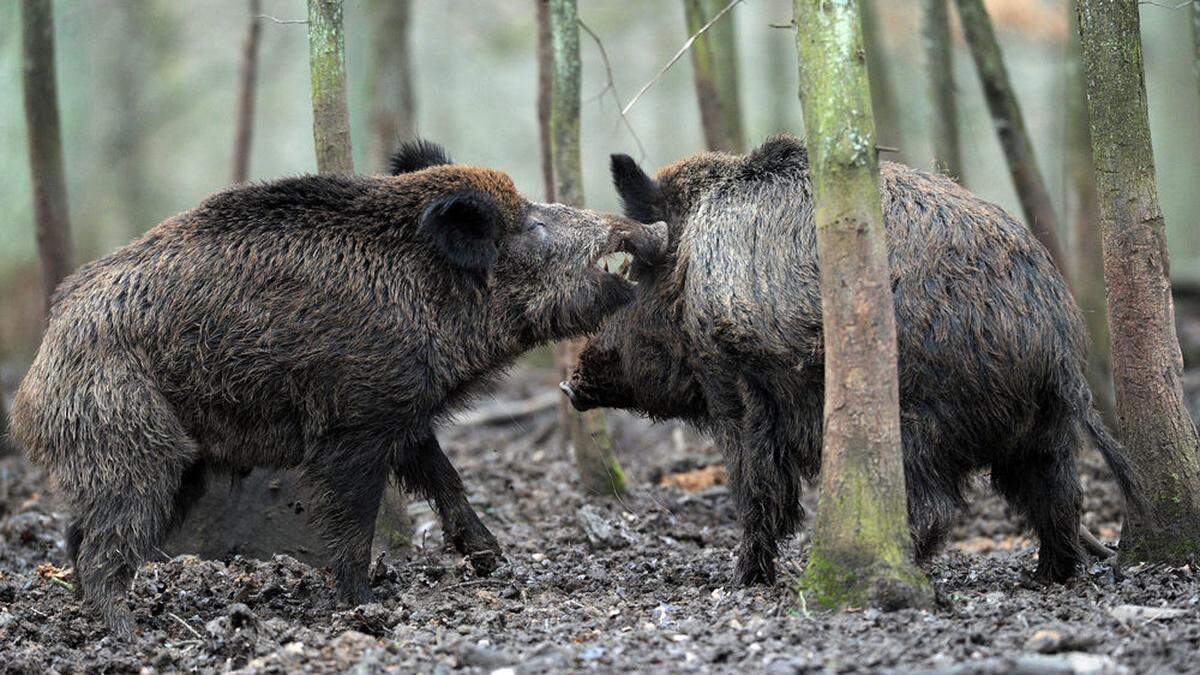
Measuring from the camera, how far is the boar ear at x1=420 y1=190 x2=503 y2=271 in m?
6.68

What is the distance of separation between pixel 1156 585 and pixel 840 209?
8.38 ft

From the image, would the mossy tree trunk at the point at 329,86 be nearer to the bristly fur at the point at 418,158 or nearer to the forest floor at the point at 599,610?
the bristly fur at the point at 418,158

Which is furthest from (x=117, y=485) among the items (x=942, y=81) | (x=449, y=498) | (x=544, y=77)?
(x=942, y=81)

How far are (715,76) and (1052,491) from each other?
5.49 meters

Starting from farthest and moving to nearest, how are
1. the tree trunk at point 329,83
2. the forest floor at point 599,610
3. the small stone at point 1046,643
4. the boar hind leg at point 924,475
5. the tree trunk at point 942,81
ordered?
1. the tree trunk at point 942,81
2. the tree trunk at point 329,83
3. the boar hind leg at point 924,475
4. the forest floor at point 599,610
5. the small stone at point 1046,643

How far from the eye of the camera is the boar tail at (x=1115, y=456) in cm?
616

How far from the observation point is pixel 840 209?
5098mm

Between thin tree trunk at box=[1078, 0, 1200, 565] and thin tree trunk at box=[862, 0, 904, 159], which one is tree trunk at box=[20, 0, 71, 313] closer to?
thin tree trunk at box=[1078, 0, 1200, 565]

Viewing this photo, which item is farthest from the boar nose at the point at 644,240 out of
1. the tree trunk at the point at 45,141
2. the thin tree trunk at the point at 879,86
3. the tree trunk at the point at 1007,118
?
the thin tree trunk at the point at 879,86

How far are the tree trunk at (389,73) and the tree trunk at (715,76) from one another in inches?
148

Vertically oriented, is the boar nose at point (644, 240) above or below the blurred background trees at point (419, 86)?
below

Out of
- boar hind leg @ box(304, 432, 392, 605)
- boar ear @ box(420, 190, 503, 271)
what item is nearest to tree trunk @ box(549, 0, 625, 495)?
boar ear @ box(420, 190, 503, 271)

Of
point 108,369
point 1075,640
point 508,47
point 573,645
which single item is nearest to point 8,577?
point 108,369

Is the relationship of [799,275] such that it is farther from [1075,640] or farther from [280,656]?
[280,656]
